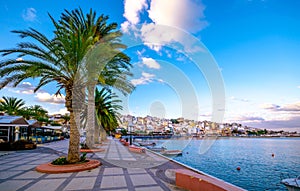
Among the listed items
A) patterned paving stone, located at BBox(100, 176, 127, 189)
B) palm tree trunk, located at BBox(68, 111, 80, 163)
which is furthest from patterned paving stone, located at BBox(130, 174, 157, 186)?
palm tree trunk, located at BBox(68, 111, 80, 163)

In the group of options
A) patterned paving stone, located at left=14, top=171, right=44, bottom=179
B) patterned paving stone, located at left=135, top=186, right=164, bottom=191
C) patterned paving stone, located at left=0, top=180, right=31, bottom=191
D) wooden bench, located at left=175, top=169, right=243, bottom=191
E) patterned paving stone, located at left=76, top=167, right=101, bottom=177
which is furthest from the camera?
patterned paving stone, located at left=76, top=167, right=101, bottom=177

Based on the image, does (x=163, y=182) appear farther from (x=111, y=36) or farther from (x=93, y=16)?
(x=93, y=16)

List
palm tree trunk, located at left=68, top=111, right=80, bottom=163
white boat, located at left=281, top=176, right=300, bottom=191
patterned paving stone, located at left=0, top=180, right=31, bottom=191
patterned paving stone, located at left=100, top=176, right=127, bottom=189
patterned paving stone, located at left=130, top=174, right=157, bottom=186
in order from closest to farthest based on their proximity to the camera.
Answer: patterned paving stone, located at left=0, top=180, right=31, bottom=191 → patterned paving stone, located at left=100, top=176, right=127, bottom=189 → patterned paving stone, located at left=130, top=174, right=157, bottom=186 → palm tree trunk, located at left=68, top=111, right=80, bottom=163 → white boat, located at left=281, top=176, right=300, bottom=191

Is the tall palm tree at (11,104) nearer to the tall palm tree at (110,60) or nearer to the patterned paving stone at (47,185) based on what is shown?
the tall palm tree at (110,60)

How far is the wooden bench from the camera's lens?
4.92 metres

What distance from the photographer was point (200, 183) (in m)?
5.47

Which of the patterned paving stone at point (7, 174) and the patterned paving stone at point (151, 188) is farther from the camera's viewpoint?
the patterned paving stone at point (7, 174)

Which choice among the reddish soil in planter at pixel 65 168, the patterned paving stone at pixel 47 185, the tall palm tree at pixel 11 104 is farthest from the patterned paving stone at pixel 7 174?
the tall palm tree at pixel 11 104

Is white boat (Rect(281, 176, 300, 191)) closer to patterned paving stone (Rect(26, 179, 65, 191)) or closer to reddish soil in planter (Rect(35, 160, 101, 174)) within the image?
reddish soil in planter (Rect(35, 160, 101, 174))

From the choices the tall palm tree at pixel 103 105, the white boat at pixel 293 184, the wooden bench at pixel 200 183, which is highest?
the tall palm tree at pixel 103 105

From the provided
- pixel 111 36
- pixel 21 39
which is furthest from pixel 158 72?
pixel 21 39

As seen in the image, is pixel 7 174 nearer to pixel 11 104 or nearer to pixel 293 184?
pixel 293 184

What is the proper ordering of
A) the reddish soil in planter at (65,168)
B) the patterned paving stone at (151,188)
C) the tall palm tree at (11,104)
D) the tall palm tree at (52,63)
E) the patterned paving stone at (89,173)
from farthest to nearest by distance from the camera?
the tall palm tree at (11,104), the tall palm tree at (52,63), the reddish soil in planter at (65,168), the patterned paving stone at (89,173), the patterned paving stone at (151,188)

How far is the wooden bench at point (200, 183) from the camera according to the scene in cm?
492
